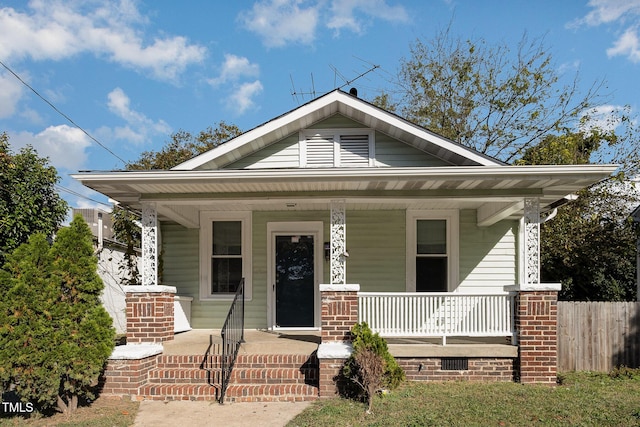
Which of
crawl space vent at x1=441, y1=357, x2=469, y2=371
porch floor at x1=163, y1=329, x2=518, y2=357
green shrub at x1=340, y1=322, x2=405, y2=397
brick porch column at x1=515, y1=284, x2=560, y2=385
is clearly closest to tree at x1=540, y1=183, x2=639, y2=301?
porch floor at x1=163, y1=329, x2=518, y2=357

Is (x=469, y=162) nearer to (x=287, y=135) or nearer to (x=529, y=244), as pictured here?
(x=529, y=244)

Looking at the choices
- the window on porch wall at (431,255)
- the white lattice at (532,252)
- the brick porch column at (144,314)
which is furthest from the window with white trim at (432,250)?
the brick porch column at (144,314)

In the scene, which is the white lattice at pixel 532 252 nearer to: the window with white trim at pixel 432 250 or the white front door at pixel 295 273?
the window with white trim at pixel 432 250

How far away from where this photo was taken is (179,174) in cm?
827

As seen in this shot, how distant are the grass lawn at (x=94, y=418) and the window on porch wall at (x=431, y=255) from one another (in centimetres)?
593

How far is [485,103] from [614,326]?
12.1 metres

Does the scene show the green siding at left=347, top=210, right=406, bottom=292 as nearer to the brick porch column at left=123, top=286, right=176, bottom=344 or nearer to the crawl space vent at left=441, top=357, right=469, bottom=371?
the crawl space vent at left=441, top=357, right=469, bottom=371

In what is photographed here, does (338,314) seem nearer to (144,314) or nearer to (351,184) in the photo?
(351,184)

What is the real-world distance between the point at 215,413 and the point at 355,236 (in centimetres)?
500

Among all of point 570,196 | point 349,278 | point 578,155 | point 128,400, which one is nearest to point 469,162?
point 570,196

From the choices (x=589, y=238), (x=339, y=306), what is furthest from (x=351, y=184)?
(x=589, y=238)

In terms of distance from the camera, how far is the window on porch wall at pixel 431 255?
37.1ft

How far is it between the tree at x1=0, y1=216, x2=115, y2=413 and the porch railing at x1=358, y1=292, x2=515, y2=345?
3864mm

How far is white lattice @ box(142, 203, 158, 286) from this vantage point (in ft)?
28.8
